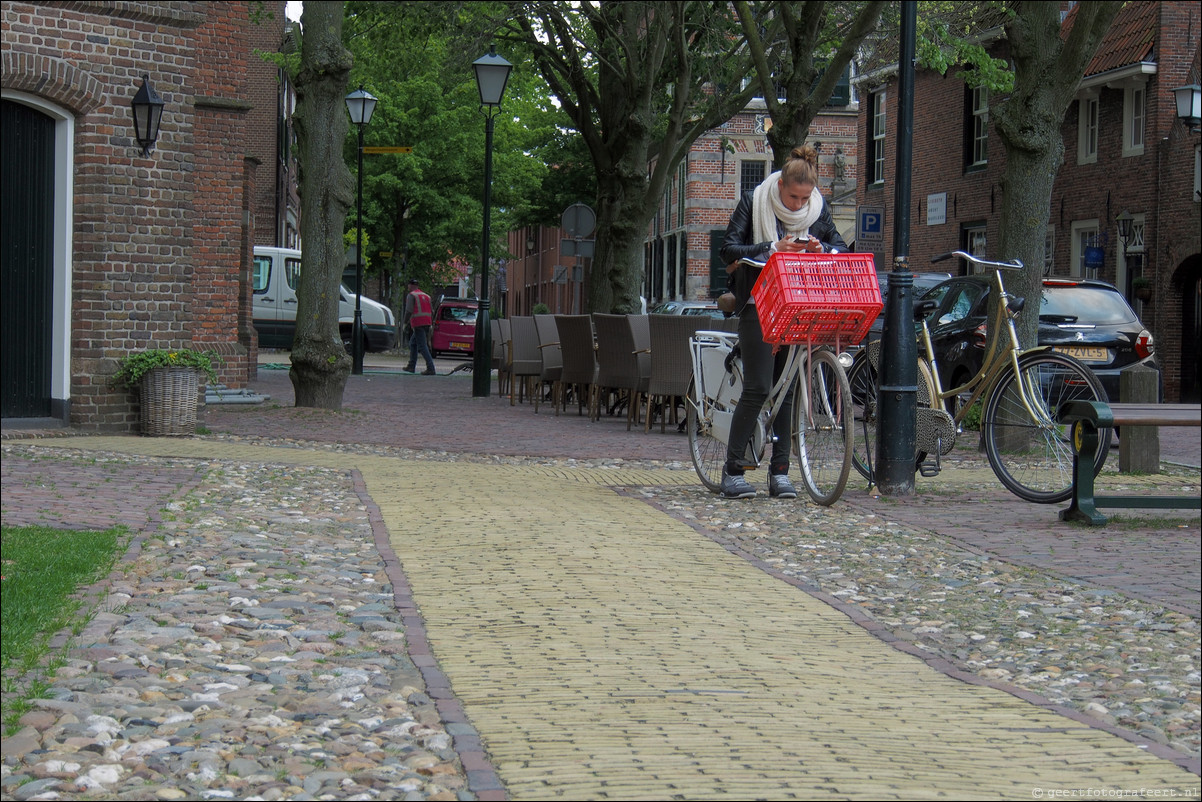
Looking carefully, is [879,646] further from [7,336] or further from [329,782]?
[7,336]

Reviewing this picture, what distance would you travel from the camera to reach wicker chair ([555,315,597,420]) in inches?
637

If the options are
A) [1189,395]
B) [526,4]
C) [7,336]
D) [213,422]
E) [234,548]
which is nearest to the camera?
[234,548]

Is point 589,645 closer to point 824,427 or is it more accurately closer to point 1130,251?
point 824,427

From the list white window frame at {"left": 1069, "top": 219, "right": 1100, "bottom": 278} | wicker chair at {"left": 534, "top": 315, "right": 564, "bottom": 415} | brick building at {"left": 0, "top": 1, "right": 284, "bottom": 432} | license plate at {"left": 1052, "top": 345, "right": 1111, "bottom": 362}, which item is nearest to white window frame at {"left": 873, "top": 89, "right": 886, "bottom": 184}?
white window frame at {"left": 1069, "top": 219, "right": 1100, "bottom": 278}

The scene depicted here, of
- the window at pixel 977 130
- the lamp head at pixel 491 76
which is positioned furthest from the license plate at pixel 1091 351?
the window at pixel 977 130

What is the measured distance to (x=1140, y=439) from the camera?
1005 cm

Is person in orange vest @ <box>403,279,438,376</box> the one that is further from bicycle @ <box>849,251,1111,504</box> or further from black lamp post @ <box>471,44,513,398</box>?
bicycle @ <box>849,251,1111,504</box>

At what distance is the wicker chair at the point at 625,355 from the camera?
14836 millimetres

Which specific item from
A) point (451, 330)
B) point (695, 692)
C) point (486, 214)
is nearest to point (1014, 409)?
point (695, 692)

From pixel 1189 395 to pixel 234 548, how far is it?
22527mm

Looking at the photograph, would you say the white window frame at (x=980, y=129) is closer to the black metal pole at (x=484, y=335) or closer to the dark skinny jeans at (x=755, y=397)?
the black metal pole at (x=484, y=335)

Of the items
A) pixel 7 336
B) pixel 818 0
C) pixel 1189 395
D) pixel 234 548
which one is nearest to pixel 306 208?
pixel 7 336

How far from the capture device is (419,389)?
23.0 meters

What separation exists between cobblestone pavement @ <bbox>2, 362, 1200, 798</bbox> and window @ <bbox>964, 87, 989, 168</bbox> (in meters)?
25.9
